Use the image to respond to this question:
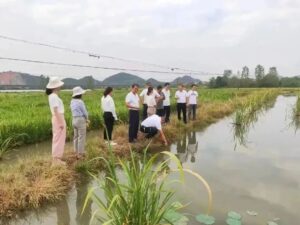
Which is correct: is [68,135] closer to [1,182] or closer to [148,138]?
[148,138]

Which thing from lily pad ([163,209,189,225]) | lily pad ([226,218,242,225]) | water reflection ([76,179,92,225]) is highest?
lily pad ([163,209,189,225])

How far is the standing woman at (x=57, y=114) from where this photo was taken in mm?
6548

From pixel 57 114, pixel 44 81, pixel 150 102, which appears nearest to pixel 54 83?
pixel 57 114

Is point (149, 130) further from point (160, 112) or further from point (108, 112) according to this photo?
point (160, 112)

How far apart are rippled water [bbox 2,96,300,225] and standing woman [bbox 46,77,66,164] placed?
3.01 feet

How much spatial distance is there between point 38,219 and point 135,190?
2.03 metres

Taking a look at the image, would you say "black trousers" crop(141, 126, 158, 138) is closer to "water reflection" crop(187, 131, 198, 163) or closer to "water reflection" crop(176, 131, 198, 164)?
"water reflection" crop(176, 131, 198, 164)

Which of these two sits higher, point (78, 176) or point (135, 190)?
point (135, 190)

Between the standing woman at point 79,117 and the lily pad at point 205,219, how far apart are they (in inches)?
125

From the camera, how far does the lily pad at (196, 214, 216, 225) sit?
15.5 feet

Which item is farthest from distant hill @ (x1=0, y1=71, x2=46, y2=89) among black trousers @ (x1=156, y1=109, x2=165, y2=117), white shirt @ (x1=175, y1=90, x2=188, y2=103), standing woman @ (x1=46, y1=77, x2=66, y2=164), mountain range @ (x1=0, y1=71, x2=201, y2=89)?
standing woman @ (x1=46, y1=77, x2=66, y2=164)

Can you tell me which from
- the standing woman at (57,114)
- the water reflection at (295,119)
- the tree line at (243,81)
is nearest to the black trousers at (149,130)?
the standing woman at (57,114)

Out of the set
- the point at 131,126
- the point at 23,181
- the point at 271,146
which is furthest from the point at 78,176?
the point at 271,146

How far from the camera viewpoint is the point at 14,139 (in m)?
9.79
